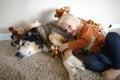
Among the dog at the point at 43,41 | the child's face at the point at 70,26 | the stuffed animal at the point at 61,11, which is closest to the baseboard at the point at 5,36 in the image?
the dog at the point at 43,41

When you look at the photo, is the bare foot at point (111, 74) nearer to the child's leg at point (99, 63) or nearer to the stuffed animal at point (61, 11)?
the child's leg at point (99, 63)

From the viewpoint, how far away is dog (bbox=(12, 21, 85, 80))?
140 cm

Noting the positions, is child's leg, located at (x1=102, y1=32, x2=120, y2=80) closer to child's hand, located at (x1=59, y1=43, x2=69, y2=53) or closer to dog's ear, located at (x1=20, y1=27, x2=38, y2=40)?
child's hand, located at (x1=59, y1=43, x2=69, y2=53)

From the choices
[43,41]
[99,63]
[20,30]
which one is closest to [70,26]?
[43,41]

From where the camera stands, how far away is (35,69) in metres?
1.38

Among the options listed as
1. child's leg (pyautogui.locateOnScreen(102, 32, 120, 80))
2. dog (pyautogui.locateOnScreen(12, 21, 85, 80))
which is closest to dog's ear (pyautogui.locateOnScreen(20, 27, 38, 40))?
dog (pyautogui.locateOnScreen(12, 21, 85, 80))

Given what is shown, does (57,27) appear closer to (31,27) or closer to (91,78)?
(31,27)

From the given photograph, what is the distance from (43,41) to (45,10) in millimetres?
443

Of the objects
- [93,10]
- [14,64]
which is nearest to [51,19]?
[93,10]

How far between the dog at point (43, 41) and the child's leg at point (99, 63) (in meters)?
0.08

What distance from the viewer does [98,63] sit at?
1276 mm

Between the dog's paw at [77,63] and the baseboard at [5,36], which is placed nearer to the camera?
the dog's paw at [77,63]

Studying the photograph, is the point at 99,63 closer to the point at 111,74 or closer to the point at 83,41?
the point at 111,74

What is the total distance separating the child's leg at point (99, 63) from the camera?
127 cm
